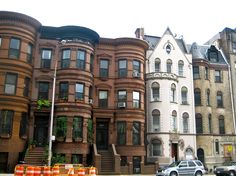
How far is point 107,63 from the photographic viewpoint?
3434 centimetres

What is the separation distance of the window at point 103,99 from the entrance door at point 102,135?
200cm

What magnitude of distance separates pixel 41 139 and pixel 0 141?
15.0ft

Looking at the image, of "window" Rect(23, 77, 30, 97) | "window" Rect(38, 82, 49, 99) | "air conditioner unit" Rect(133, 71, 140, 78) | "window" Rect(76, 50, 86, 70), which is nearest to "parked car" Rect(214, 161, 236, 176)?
"air conditioner unit" Rect(133, 71, 140, 78)

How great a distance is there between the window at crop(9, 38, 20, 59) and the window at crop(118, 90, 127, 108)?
11.5 meters

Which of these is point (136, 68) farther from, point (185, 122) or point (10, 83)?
point (10, 83)

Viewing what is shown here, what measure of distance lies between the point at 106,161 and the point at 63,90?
841 cm

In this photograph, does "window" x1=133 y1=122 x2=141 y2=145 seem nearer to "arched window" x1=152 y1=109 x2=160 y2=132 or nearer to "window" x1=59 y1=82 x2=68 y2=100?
"arched window" x1=152 y1=109 x2=160 y2=132

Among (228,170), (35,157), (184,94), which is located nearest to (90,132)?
(35,157)

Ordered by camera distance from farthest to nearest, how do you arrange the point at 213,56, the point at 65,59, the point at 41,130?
the point at 213,56 → the point at 65,59 → the point at 41,130

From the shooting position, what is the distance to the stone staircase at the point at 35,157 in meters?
27.2

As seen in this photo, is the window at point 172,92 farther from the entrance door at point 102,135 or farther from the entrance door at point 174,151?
the entrance door at point 102,135

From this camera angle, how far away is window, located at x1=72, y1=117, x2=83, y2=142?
1160 inches

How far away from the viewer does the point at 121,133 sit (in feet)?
106

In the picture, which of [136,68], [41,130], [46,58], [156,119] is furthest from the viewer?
[156,119]
